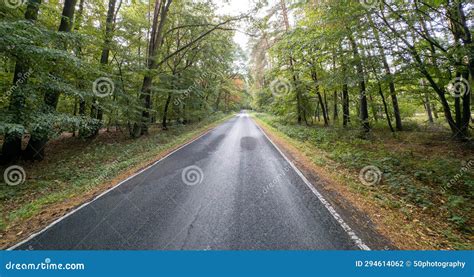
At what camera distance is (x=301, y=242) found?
10.0 ft

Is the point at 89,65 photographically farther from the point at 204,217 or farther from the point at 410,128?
the point at 410,128

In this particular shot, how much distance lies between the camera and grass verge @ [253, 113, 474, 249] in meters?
3.41

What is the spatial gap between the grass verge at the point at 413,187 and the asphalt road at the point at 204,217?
1.05m

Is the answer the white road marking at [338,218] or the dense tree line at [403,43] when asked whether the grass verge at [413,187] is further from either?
the dense tree line at [403,43]

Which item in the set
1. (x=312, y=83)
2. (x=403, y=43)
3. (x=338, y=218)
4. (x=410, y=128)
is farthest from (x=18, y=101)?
(x=410, y=128)

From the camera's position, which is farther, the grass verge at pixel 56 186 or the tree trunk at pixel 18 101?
the tree trunk at pixel 18 101

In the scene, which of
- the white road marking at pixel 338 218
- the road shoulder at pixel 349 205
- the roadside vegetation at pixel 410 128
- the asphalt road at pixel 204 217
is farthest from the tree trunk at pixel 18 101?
the roadside vegetation at pixel 410 128

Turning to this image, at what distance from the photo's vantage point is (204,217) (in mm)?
3807

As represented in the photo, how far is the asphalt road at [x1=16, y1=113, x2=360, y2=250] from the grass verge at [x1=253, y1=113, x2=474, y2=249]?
105 cm

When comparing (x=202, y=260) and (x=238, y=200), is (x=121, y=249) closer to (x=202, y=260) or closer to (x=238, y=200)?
(x=202, y=260)

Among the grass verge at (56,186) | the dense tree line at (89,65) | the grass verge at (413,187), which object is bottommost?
the grass verge at (56,186)

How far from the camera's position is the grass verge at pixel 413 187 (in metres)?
3.41

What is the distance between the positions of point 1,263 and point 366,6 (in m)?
10.9

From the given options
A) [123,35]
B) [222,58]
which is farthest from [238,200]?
[222,58]
